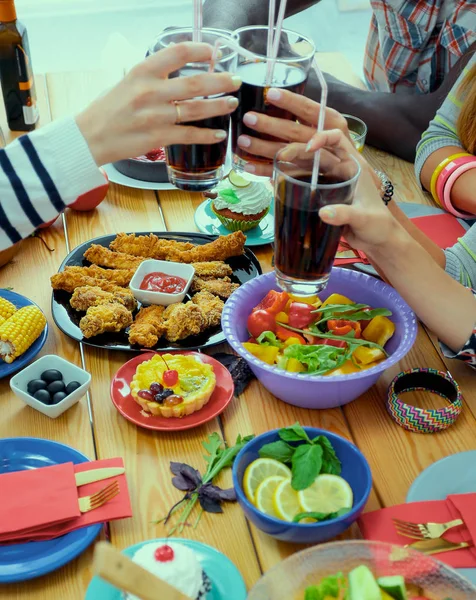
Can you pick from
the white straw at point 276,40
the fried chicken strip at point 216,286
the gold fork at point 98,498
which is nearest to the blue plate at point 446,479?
the gold fork at point 98,498

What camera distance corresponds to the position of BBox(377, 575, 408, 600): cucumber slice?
35.8 inches

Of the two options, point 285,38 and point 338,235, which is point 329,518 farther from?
point 285,38

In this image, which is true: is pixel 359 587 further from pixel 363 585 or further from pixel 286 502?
pixel 286 502

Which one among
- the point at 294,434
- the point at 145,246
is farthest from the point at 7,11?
the point at 294,434

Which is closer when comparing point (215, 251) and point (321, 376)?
point (321, 376)

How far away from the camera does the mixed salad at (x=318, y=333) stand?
1314 millimetres

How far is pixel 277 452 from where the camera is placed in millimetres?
1167

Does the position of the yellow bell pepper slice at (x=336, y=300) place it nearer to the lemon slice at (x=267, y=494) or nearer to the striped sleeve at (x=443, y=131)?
the lemon slice at (x=267, y=494)

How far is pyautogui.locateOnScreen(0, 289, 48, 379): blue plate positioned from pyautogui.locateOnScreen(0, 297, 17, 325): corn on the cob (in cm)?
5

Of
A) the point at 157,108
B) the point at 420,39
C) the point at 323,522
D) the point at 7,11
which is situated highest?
the point at 157,108

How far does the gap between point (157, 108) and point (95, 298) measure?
0.53 m

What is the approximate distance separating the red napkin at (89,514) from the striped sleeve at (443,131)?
49.5 inches

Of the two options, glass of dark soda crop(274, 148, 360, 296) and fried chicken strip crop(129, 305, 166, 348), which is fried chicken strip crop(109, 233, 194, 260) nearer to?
fried chicken strip crop(129, 305, 166, 348)

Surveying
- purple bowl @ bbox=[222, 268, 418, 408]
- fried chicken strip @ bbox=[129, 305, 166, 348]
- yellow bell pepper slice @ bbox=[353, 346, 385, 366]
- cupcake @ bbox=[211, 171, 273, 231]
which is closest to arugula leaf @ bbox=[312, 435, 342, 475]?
purple bowl @ bbox=[222, 268, 418, 408]
